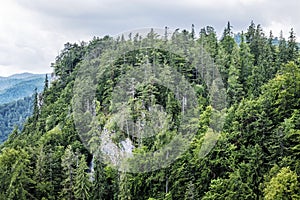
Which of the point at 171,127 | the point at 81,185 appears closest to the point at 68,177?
the point at 81,185

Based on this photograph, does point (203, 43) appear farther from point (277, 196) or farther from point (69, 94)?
point (277, 196)

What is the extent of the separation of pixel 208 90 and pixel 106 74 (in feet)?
61.4

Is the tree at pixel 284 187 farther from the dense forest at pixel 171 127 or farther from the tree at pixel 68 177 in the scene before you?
the tree at pixel 68 177

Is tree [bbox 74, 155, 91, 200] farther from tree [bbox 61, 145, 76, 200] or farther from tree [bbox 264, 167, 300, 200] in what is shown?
tree [bbox 264, 167, 300, 200]

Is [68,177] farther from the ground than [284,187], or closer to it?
closer to it

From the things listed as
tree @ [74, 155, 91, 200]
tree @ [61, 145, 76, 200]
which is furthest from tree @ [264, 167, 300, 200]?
tree @ [61, 145, 76, 200]

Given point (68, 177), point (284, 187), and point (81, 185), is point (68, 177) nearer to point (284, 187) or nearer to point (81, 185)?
point (81, 185)

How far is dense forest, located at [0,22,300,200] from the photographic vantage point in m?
44.2

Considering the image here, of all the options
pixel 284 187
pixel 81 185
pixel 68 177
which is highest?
pixel 284 187

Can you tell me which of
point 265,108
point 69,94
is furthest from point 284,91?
point 69,94

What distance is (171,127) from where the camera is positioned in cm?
5631

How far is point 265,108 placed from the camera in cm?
4966

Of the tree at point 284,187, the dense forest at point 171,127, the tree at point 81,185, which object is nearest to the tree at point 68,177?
the dense forest at point 171,127

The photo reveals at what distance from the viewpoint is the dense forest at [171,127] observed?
145ft
